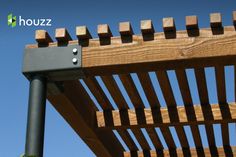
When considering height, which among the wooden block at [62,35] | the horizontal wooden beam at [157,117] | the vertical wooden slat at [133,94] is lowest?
the horizontal wooden beam at [157,117]

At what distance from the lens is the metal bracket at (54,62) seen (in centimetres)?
440

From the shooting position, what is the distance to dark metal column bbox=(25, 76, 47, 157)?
13.2ft

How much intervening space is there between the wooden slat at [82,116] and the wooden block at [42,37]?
0.73 meters

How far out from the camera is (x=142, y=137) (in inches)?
284

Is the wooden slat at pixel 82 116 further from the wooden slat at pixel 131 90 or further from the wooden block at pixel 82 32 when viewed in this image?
the wooden block at pixel 82 32

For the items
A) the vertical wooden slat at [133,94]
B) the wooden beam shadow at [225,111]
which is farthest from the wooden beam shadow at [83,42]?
the wooden beam shadow at [225,111]

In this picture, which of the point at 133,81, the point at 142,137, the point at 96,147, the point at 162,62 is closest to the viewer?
the point at 162,62

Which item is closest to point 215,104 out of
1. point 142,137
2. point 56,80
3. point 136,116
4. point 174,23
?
point 136,116

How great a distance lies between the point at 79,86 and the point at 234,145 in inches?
127

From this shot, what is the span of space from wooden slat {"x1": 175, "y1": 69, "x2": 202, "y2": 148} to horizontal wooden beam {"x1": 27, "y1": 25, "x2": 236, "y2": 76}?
2.53 ft

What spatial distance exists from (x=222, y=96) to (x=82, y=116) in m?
1.83

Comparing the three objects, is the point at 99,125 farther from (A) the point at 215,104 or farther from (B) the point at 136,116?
(A) the point at 215,104

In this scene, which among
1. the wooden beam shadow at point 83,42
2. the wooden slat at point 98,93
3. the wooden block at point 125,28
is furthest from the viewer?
the wooden slat at point 98,93

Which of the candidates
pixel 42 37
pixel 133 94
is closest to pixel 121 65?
pixel 42 37
